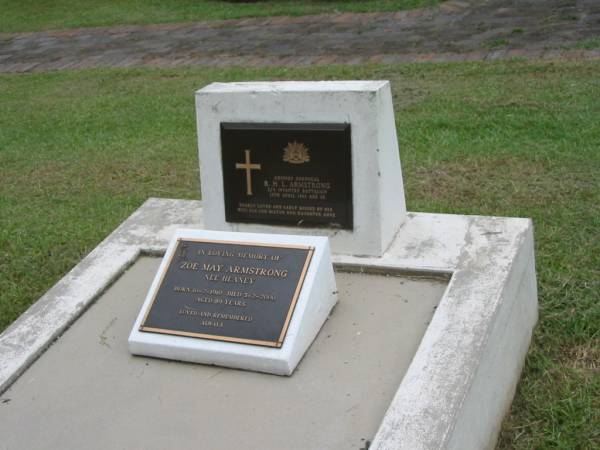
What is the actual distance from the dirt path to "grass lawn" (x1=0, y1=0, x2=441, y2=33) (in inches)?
13.0

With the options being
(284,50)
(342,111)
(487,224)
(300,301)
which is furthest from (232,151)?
(284,50)


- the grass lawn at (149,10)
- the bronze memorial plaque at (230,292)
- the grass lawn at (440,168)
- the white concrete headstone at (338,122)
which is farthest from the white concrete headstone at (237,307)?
the grass lawn at (149,10)

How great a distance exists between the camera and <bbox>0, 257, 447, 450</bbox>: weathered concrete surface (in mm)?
2330

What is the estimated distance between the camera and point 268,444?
2.27 m

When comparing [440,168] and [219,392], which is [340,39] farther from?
[219,392]

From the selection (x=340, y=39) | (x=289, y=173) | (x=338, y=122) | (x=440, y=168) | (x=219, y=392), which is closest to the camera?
(x=219, y=392)

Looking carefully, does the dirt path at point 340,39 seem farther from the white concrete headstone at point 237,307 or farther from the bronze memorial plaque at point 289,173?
the white concrete headstone at point 237,307

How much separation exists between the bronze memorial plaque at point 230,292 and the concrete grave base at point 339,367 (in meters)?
0.13

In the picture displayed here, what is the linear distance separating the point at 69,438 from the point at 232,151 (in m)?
1.29

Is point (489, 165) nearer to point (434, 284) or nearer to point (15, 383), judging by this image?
point (434, 284)

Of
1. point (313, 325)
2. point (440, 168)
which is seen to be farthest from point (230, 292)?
point (440, 168)

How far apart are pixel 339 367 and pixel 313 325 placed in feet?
0.66

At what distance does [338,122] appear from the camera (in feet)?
10.1

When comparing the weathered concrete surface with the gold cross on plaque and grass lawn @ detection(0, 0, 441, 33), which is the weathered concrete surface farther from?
grass lawn @ detection(0, 0, 441, 33)
